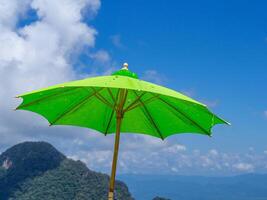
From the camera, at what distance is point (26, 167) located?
88.9m

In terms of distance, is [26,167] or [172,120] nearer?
[172,120]

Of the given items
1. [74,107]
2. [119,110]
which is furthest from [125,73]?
[74,107]

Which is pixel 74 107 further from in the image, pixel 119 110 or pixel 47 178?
pixel 47 178

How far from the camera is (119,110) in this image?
4551 millimetres

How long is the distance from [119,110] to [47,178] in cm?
8283

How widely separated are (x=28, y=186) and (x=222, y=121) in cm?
8549

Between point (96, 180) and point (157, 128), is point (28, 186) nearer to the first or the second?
point (96, 180)

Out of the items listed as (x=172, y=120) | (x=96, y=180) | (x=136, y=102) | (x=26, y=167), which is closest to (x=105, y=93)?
(x=136, y=102)

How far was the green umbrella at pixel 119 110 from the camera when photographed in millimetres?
4531

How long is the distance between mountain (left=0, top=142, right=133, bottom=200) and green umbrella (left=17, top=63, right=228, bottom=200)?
76574 mm

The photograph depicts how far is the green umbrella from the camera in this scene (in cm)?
453

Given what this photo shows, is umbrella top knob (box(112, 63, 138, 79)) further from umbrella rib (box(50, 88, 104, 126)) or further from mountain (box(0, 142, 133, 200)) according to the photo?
mountain (box(0, 142, 133, 200))

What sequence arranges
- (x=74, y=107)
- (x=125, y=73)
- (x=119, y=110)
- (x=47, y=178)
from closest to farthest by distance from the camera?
(x=125, y=73) < (x=119, y=110) < (x=74, y=107) < (x=47, y=178)

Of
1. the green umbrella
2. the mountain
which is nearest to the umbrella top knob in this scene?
the green umbrella
